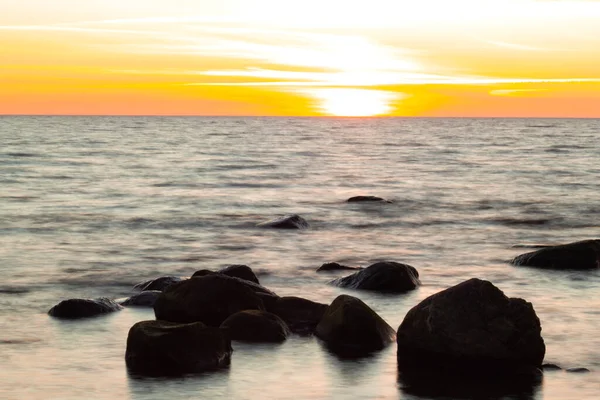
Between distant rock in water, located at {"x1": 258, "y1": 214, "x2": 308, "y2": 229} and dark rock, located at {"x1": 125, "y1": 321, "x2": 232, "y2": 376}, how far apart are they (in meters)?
15.0

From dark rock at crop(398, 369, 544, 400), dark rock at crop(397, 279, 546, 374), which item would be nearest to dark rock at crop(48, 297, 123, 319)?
dark rock at crop(397, 279, 546, 374)

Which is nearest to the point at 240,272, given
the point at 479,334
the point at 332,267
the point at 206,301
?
the point at 206,301

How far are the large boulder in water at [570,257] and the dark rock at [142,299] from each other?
26.7 ft

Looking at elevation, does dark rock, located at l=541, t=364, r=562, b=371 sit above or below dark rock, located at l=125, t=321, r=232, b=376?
below

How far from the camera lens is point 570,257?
18.4 metres

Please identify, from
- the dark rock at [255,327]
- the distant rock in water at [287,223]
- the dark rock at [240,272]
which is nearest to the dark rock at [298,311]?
the dark rock at [255,327]

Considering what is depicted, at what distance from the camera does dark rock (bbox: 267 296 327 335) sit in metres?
13.1

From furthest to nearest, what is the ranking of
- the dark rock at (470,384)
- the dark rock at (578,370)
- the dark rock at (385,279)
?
the dark rock at (385,279) → the dark rock at (578,370) → the dark rock at (470,384)

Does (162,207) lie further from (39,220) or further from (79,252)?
(79,252)

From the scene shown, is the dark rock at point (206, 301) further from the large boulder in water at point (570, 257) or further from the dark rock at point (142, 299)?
the large boulder in water at point (570, 257)

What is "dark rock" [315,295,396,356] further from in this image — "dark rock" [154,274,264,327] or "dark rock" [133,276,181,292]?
"dark rock" [133,276,181,292]

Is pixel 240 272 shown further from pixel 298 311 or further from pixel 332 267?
pixel 332 267

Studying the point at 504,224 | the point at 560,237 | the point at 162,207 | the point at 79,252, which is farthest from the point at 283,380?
the point at 162,207

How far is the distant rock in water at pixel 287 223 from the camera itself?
1032 inches
